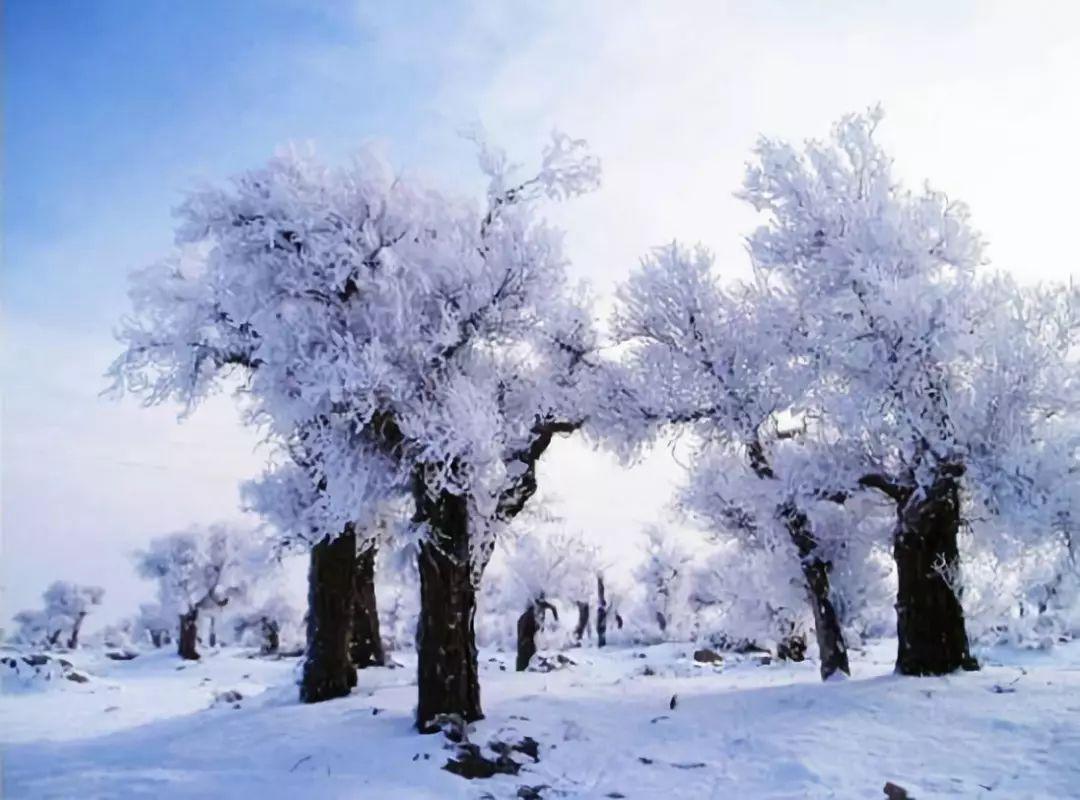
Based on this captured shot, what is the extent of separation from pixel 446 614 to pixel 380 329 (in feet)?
15.2

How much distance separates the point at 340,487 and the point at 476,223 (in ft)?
15.9

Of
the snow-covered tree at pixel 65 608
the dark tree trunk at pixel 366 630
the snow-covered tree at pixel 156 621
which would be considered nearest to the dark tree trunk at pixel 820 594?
the dark tree trunk at pixel 366 630

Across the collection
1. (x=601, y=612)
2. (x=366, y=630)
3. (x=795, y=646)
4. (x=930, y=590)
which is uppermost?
(x=930, y=590)

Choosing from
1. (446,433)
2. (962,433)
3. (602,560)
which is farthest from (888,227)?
(602,560)

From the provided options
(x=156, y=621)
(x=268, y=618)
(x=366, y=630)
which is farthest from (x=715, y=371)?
(x=156, y=621)

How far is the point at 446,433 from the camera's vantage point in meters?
12.0

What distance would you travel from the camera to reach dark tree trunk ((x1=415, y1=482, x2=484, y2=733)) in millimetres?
12422

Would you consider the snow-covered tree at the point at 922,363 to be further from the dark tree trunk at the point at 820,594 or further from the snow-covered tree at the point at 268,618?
the snow-covered tree at the point at 268,618

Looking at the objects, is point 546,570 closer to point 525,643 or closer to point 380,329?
point 525,643

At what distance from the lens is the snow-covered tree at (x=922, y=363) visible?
13.9 meters

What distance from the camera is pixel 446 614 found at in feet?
41.9

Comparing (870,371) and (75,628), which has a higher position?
(870,371)

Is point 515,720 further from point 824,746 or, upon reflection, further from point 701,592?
point 701,592

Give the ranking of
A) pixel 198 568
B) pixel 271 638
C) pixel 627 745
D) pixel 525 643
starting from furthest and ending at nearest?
pixel 271 638, pixel 198 568, pixel 525 643, pixel 627 745
